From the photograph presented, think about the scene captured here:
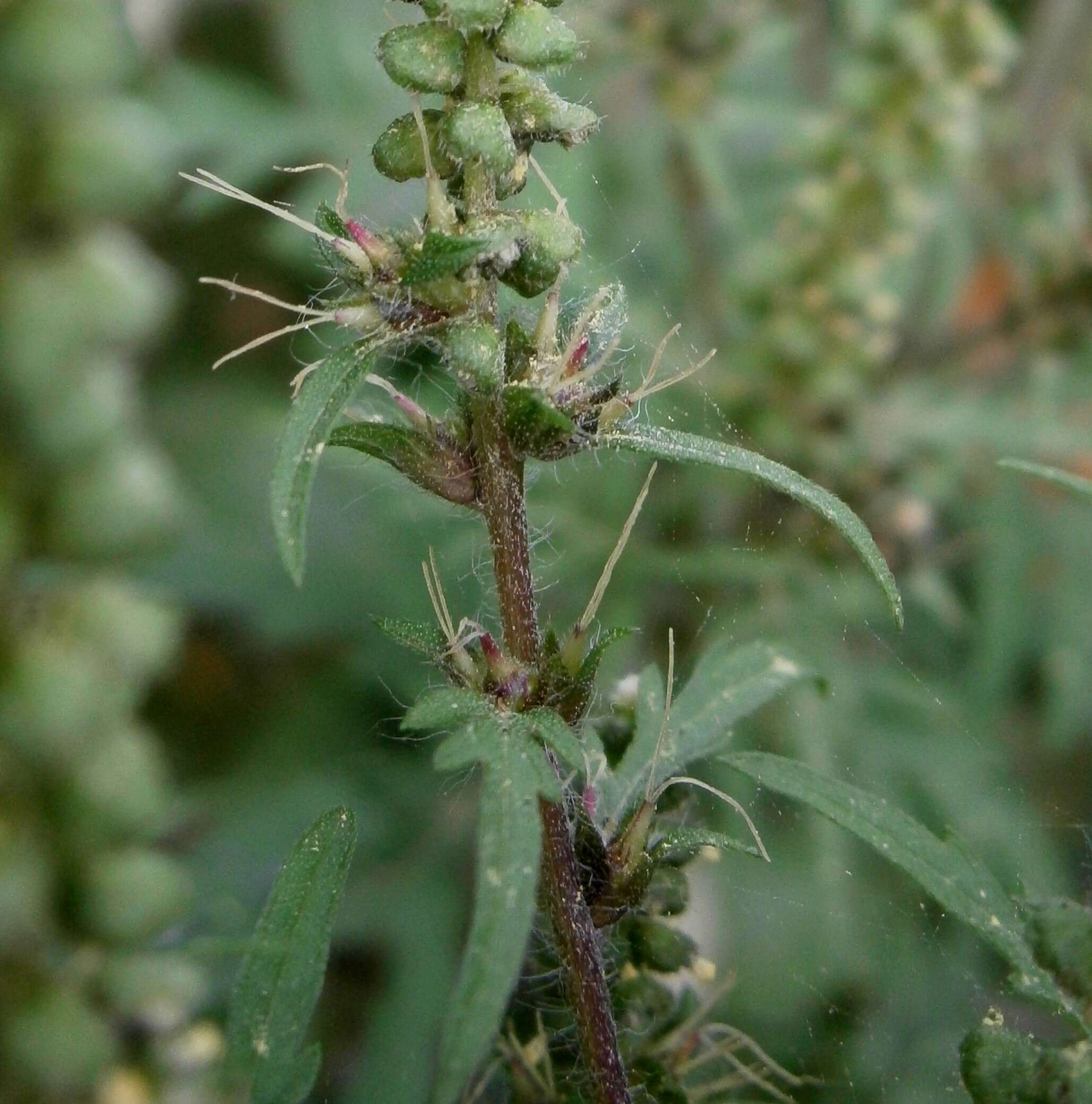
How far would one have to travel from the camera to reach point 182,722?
2.30m

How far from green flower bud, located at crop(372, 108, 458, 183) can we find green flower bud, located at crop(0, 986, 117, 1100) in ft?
1.76

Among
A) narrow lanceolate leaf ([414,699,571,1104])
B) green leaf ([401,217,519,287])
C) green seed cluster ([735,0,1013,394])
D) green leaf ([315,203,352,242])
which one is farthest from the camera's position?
green seed cluster ([735,0,1013,394])

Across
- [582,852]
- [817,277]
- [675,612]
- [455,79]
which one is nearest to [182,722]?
[675,612]

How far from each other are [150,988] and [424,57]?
22.8 inches

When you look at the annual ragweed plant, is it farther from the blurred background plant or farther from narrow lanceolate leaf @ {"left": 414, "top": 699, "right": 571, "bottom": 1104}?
the blurred background plant

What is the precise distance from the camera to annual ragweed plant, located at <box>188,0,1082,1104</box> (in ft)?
2.55

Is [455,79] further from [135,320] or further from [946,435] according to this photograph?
[946,435]

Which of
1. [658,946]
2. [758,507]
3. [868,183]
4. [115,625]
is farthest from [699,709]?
[868,183]

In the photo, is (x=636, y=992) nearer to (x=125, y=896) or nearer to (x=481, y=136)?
(x=125, y=896)

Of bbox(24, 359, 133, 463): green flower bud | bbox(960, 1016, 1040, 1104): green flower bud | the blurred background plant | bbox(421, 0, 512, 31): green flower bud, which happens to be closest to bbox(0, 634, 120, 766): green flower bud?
bbox(24, 359, 133, 463): green flower bud

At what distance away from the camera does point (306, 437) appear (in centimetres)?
76

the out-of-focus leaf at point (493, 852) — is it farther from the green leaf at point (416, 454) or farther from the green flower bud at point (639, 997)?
the green flower bud at point (639, 997)

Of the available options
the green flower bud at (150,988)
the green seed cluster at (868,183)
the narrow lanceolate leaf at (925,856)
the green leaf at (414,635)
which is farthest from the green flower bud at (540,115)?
the green seed cluster at (868,183)

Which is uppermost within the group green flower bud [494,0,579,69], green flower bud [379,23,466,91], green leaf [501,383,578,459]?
green flower bud [494,0,579,69]
